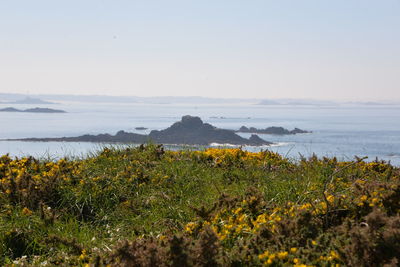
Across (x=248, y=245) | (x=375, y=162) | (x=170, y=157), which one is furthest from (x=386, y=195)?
(x=170, y=157)

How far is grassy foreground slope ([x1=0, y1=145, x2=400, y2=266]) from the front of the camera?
3555mm

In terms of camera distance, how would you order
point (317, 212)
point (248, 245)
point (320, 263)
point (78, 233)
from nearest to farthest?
1. point (320, 263)
2. point (248, 245)
3. point (317, 212)
4. point (78, 233)

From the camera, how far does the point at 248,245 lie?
394 centimetres

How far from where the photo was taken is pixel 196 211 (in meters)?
5.28

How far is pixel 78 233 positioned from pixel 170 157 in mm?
4498

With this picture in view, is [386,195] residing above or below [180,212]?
above

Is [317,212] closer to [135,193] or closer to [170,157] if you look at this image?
[135,193]

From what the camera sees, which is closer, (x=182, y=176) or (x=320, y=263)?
(x=320, y=263)

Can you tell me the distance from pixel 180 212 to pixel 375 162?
5.41 meters

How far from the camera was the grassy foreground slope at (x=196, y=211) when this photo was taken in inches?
140

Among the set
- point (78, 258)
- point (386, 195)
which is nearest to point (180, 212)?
point (78, 258)

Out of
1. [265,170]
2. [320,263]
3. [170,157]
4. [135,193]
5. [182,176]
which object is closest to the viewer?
[320,263]

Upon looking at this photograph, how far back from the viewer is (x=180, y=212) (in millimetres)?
6223

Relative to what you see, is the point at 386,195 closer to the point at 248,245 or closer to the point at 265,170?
the point at 248,245
